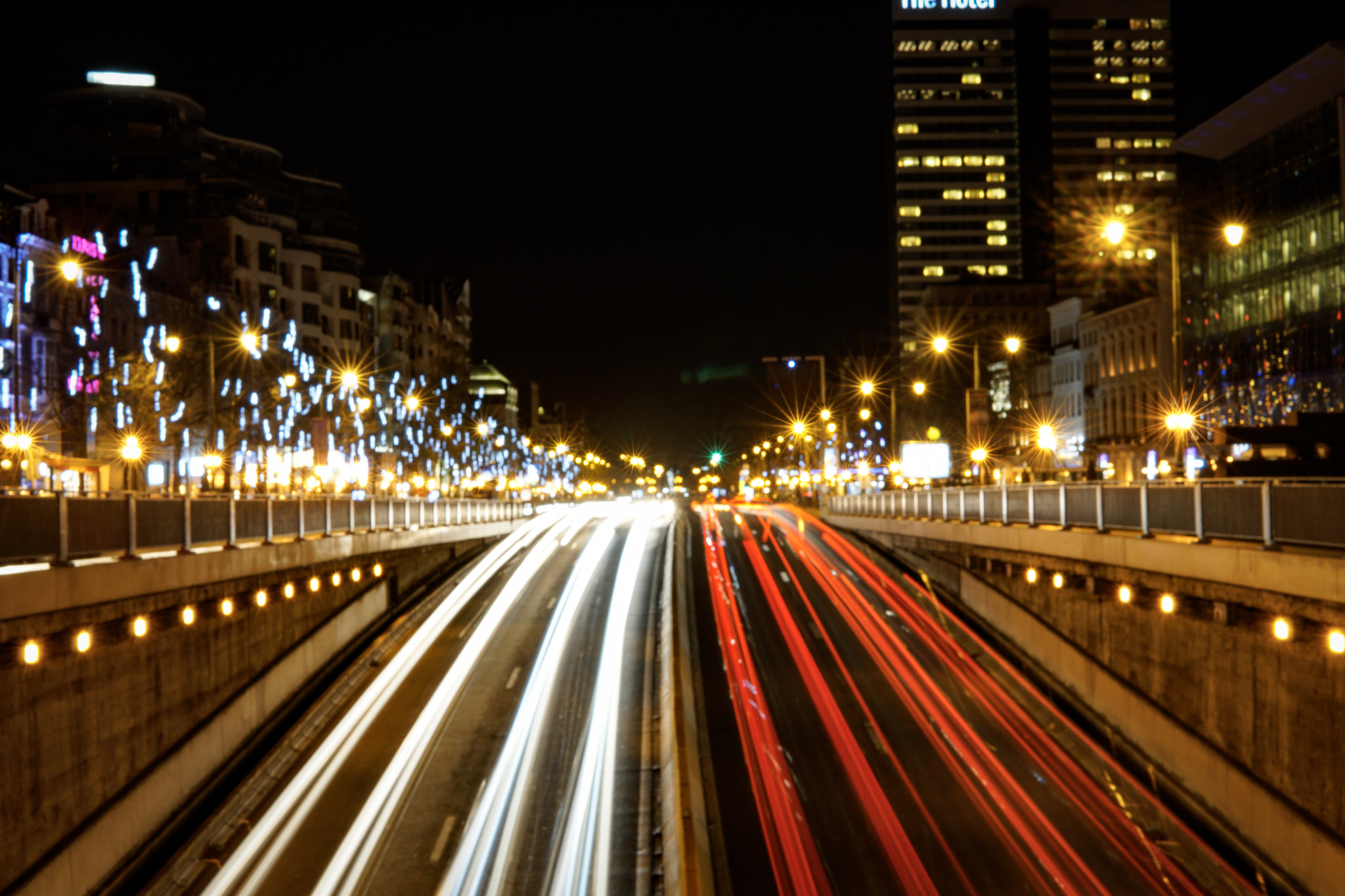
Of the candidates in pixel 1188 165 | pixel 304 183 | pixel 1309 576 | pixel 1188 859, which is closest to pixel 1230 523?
pixel 1309 576

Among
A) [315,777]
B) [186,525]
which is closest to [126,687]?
[186,525]

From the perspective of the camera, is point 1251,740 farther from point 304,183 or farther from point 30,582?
point 304,183

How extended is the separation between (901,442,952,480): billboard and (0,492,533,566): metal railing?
30.1 meters

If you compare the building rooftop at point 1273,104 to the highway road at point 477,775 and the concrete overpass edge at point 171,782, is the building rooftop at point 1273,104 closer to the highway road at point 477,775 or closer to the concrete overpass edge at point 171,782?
the highway road at point 477,775

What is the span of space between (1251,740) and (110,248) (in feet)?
262

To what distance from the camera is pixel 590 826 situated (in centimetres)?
2308

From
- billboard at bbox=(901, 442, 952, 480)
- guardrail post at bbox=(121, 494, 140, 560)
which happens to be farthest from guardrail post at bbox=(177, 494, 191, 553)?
billboard at bbox=(901, 442, 952, 480)

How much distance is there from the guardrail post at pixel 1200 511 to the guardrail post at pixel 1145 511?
79.1 inches

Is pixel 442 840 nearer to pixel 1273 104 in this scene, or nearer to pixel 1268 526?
pixel 1268 526

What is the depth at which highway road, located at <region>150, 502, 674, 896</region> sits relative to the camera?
68.1ft

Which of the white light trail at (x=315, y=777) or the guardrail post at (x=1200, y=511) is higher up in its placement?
the guardrail post at (x=1200, y=511)

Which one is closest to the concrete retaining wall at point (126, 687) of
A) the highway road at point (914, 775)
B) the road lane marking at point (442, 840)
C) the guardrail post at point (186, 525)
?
the guardrail post at point (186, 525)

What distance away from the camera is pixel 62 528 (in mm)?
18344

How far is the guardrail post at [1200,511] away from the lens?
21500 mm
